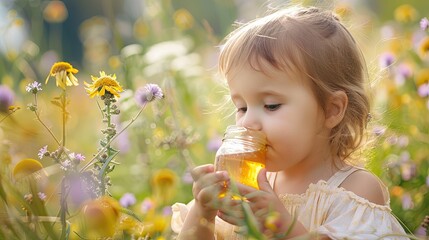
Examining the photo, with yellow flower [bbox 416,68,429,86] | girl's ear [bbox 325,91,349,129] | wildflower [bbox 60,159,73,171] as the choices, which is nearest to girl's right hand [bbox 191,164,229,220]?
wildflower [bbox 60,159,73,171]

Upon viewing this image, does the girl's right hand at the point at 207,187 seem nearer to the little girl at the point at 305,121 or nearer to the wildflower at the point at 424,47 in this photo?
the little girl at the point at 305,121

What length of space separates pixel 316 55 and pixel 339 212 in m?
0.36

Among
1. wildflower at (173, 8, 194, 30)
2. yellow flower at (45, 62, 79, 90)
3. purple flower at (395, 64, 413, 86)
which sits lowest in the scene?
purple flower at (395, 64, 413, 86)

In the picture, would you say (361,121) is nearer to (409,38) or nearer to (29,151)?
(29,151)

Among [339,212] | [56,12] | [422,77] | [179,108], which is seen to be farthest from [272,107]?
[56,12]

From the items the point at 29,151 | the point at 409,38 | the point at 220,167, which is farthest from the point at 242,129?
the point at 409,38

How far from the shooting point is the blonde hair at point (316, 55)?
2.02 meters

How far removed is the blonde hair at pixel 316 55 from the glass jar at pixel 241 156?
18 cm

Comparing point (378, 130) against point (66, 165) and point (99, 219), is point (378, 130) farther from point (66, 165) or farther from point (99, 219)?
point (99, 219)

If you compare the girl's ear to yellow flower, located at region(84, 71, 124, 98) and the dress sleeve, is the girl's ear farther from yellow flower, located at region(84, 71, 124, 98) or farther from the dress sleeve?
yellow flower, located at region(84, 71, 124, 98)

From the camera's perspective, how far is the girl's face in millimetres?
1958

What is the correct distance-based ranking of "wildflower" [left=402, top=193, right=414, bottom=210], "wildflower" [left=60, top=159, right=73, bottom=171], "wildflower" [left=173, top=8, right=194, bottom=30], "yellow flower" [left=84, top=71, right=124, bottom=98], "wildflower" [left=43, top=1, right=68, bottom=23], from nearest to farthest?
"wildflower" [left=60, top=159, right=73, bottom=171], "yellow flower" [left=84, top=71, right=124, bottom=98], "wildflower" [left=402, top=193, right=414, bottom=210], "wildflower" [left=173, top=8, right=194, bottom=30], "wildflower" [left=43, top=1, right=68, bottom=23]

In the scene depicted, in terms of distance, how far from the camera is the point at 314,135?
2.04 meters

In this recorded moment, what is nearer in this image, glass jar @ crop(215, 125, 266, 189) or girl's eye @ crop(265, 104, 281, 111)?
glass jar @ crop(215, 125, 266, 189)
